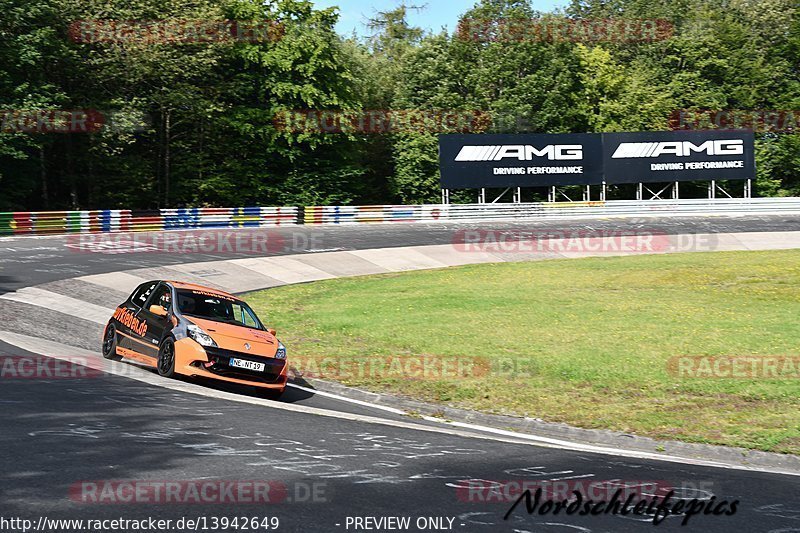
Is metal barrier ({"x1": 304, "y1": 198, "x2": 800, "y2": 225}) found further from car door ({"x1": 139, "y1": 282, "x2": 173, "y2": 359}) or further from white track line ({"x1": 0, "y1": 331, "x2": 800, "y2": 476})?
car door ({"x1": 139, "y1": 282, "x2": 173, "y2": 359})

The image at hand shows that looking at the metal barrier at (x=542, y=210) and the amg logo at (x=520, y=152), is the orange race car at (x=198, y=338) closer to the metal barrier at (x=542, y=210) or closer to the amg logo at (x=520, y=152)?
the metal barrier at (x=542, y=210)

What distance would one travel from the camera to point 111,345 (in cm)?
1546

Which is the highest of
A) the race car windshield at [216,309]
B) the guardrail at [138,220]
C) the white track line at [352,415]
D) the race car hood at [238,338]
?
the guardrail at [138,220]

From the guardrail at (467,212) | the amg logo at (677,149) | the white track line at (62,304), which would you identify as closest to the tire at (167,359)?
the white track line at (62,304)

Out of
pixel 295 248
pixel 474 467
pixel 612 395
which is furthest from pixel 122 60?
pixel 474 467

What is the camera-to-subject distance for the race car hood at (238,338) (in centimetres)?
1311

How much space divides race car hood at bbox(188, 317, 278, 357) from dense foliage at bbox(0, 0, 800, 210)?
33212 millimetres

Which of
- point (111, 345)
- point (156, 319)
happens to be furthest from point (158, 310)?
point (111, 345)

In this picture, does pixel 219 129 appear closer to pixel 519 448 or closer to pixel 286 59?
pixel 286 59

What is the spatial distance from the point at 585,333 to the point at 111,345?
9223mm

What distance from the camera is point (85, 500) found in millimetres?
6609

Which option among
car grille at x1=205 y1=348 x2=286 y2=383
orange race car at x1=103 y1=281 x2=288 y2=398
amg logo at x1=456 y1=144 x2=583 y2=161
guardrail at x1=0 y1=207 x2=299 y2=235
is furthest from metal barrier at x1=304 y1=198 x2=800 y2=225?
car grille at x1=205 y1=348 x2=286 y2=383

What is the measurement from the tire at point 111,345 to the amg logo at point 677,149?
40.2 meters

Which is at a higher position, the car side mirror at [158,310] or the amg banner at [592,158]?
the amg banner at [592,158]
